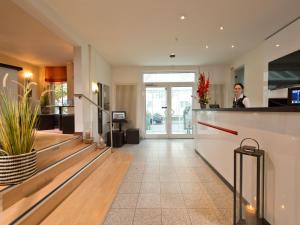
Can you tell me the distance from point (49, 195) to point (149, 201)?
4.23 ft

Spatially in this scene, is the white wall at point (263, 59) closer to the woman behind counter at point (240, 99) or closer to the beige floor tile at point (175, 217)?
the woman behind counter at point (240, 99)

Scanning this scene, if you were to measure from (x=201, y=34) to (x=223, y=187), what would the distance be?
3446 millimetres

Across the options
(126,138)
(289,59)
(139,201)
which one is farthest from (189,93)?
(139,201)

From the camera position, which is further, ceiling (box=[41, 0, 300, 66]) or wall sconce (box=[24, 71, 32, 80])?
wall sconce (box=[24, 71, 32, 80])

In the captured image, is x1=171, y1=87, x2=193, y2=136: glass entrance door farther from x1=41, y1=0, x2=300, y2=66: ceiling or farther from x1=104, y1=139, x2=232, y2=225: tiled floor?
x1=104, y1=139, x2=232, y2=225: tiled floor

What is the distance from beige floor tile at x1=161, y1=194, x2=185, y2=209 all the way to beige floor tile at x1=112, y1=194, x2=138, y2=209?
15.7 inches

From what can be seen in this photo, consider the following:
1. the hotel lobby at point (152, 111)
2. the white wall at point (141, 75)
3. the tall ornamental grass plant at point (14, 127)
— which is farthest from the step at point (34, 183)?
the white wall at point (141, 75)

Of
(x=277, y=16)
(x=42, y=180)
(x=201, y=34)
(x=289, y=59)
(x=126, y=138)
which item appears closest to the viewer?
(x=42, y=180)

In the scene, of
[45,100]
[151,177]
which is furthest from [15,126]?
[45,100]

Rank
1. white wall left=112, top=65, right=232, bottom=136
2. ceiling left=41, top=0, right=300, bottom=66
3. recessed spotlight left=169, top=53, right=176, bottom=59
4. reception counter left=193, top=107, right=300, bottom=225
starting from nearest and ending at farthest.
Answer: reception counter left=193, top=107, right=300, bottom=225
ceiling left=41, top=0, right=300, bottom=66
recessed spotlight left=169, top=53, right=176, bottom=59
white wall left=112, top=65, right=232, bottom=136

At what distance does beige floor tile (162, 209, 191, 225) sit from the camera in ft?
6.99

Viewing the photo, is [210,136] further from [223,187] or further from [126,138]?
[126,138]

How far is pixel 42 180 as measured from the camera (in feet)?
8.30

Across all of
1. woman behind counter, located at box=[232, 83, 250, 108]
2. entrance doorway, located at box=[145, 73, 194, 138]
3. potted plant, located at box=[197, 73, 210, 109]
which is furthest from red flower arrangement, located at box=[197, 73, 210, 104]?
entrance doorway, located at box=[145, 73, 194, 138]
